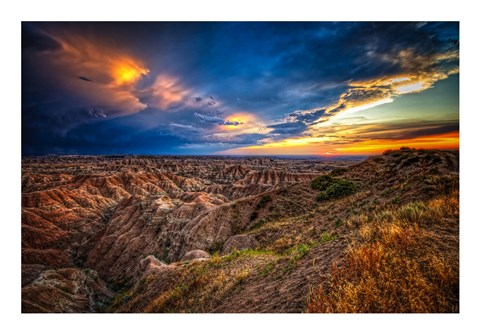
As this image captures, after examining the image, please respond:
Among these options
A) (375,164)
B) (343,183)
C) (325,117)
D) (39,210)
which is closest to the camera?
(325,117)

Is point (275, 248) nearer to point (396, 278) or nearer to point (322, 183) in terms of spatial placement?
point (396, 278)

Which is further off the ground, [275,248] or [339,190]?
[339,190]

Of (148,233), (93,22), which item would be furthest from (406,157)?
(148,233)

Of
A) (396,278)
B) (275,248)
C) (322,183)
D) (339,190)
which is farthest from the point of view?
(322,183)

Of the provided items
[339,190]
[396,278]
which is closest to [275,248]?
[396,278]

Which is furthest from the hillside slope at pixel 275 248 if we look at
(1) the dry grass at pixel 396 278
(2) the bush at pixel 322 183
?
(2) the bush at pixel 322 183

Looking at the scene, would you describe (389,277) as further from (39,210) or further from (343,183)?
(39,210)
